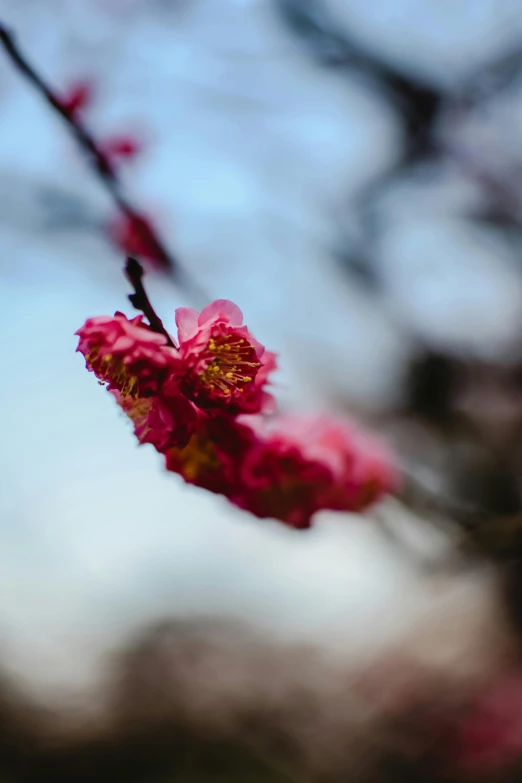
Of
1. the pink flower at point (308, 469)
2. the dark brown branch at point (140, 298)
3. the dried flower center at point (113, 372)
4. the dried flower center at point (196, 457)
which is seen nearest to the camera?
the dark brown branch at point (140, 298)

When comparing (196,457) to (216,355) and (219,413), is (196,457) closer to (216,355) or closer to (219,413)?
(219,413)

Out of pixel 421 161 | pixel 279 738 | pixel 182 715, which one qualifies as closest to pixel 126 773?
pixel 182 715

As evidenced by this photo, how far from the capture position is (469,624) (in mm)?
5684

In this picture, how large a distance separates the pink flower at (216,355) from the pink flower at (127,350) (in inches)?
1.2

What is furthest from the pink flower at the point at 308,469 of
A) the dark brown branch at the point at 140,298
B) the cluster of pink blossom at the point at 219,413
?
the dark brown branch at the point at 140,298

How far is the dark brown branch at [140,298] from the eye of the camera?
0.65 m

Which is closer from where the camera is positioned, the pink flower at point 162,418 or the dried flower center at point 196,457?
the pink flower at point 162,418

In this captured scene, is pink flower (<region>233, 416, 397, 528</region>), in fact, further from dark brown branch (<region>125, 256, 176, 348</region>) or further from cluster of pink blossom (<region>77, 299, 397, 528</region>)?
dark brown branch (<region>125, 256, 176, 348</region>)

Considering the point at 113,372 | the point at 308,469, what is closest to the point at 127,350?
the point at 113,372

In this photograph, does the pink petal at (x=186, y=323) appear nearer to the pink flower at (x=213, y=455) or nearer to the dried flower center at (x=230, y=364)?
the dried flower center at (x=230, y=364)

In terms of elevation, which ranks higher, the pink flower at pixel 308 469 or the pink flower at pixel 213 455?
the pink flower at pixel 308 469

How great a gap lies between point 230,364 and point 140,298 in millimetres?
173

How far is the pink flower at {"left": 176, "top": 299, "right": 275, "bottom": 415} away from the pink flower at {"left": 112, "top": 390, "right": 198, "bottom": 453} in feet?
0.06

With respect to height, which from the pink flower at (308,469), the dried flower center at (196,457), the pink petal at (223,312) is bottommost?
the dried flower center at (196,457)
